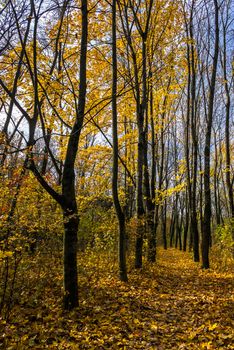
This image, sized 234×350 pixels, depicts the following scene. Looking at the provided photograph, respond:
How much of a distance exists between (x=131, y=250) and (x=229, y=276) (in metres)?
3.83

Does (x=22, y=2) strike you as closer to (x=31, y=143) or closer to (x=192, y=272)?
(x=31, y=143)

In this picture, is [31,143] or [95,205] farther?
[95,205]

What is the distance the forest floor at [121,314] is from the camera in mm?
4281

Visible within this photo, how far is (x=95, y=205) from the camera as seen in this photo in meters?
11.9

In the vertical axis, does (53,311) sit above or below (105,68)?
below

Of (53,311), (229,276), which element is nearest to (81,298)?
(53,311)

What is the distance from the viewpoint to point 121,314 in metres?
5.41

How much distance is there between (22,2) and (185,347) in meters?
10.3

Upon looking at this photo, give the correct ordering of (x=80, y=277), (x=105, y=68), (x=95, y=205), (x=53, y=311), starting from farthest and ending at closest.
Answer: (x=95, y=205) → (x=105, y=68) → (x=80, y=277) → (x=53, y=311)

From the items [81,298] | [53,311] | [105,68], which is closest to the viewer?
[53,311]

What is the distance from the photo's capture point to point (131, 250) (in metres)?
11.2

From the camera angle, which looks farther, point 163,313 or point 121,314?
point 163,313

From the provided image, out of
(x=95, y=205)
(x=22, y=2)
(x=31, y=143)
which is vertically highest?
(x=22, y=2)

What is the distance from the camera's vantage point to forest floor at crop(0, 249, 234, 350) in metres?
4.28
